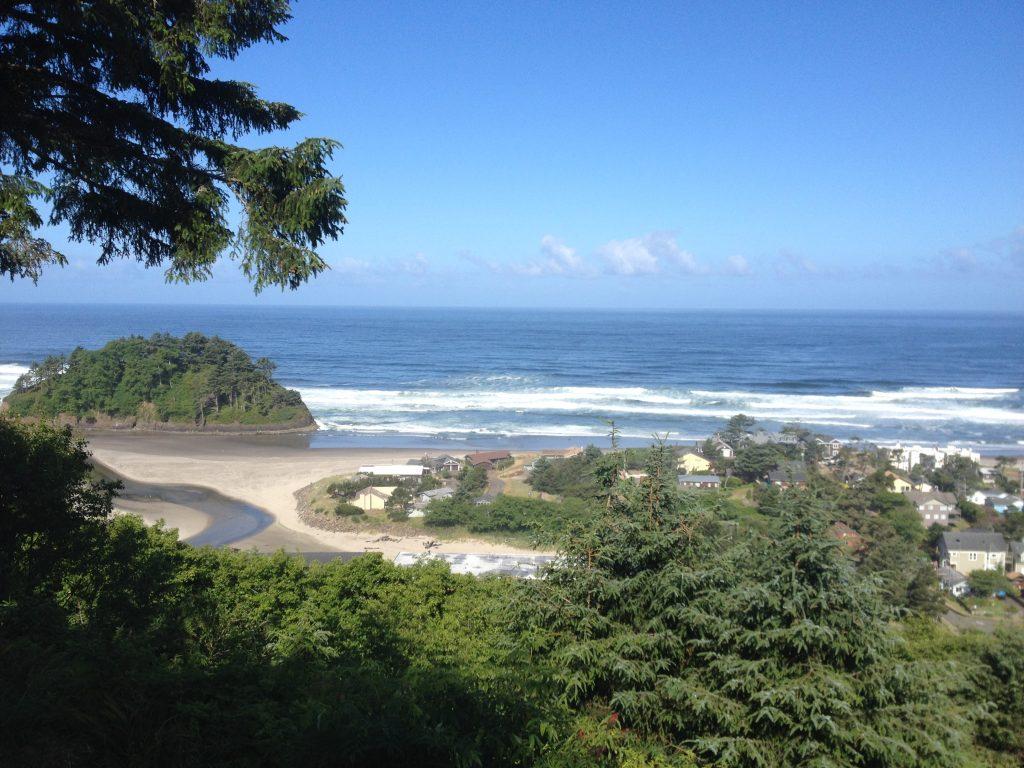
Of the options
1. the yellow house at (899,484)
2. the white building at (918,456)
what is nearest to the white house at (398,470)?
the yellow house at (899,484)

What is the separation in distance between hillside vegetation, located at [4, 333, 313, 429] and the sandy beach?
110 cm

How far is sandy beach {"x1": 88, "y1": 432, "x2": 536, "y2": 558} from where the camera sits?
13992 mm

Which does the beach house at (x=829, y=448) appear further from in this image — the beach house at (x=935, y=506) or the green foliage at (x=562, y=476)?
the green foliage at (x=562, y=476)

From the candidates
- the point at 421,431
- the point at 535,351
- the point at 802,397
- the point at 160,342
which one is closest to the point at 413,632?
the point at 421,431

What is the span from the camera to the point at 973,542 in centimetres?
1362

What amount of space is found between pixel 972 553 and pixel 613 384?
28433mm

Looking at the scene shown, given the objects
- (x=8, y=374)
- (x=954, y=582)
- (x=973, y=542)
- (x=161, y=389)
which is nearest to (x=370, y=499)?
(x=954, y=582)

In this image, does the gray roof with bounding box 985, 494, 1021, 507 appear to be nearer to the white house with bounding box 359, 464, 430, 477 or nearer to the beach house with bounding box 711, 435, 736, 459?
the beach house with bounding box 711, 435, 736, 459

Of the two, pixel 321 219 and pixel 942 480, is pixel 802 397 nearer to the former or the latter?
pixel 942 480

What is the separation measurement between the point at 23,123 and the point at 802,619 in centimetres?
588

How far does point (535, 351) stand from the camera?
202 ft

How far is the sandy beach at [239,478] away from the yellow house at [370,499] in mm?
1411

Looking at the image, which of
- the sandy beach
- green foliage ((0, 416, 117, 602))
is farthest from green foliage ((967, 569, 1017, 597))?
green foliage ((0, 416, 117, 602))

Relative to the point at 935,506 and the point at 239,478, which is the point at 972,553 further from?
the point at 239,478
